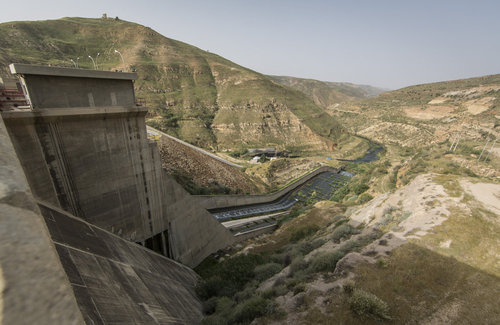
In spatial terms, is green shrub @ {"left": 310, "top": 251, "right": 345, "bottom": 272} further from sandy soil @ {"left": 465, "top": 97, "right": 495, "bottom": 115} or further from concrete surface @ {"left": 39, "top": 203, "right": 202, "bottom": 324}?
sandy soil @ {"left": 465, "top": 97, "right": 495, "bottom": 115}

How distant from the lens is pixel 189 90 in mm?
94562

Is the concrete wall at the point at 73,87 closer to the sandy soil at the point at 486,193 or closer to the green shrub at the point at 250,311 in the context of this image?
the green shrub at the point at 250,311

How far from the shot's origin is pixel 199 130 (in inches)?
3086

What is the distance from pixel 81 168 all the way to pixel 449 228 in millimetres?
21565

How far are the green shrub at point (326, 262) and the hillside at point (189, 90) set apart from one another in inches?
2654

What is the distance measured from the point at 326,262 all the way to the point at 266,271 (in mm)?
4175

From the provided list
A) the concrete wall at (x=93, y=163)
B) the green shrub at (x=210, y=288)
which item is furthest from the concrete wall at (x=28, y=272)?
the green shrub at (x=210, y=288)

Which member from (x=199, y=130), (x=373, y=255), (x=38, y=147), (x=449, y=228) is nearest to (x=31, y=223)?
(x=38, y=147)

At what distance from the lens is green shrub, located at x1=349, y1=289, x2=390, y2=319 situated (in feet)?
23.6

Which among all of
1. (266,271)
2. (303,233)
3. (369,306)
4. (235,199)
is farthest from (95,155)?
(235,199)

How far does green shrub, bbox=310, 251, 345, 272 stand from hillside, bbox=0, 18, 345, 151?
67.4 metres

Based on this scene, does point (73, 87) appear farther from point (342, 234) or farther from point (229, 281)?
point (342, 234)

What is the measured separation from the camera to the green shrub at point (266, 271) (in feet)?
42.1

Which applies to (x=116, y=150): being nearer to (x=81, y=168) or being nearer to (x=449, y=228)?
(x=81, y=168)
